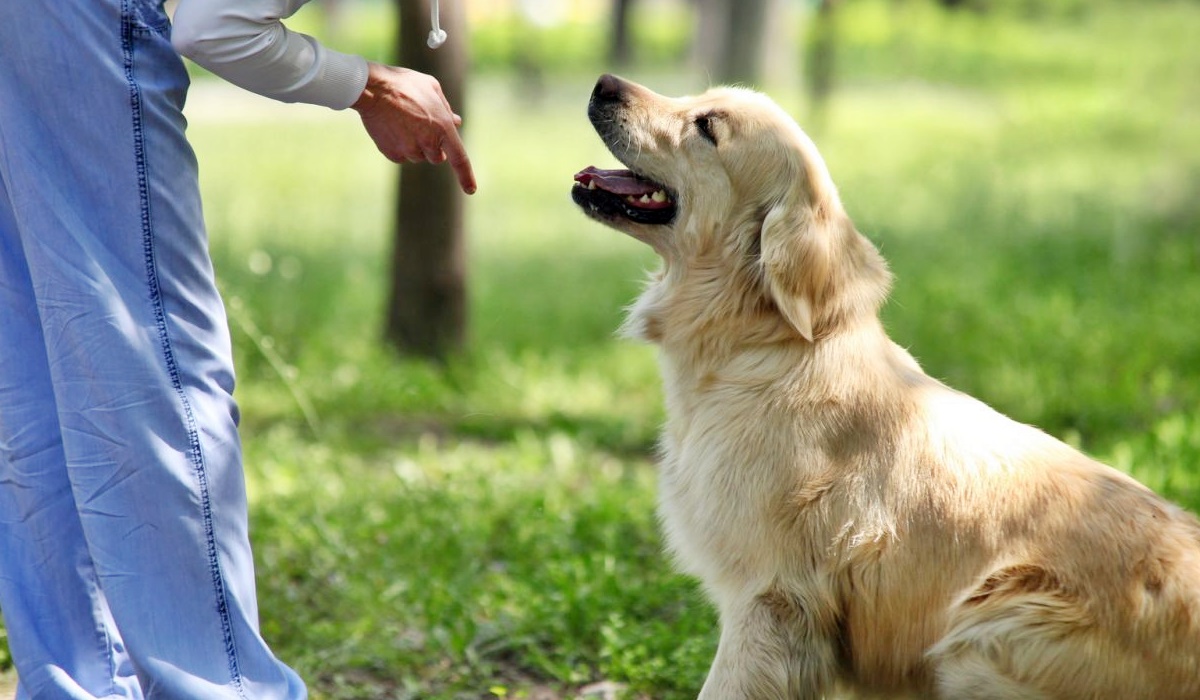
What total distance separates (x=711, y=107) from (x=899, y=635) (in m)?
1.47

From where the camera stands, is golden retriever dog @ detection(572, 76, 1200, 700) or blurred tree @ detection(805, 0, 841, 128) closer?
golden retriever dog @ detection(572, 76, 1200, 700)

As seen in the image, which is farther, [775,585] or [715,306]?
[715,306]

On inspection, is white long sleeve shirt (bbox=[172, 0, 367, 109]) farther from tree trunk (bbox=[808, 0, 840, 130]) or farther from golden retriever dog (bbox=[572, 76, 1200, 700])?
tree trunk (bbox=[808, 0, 840, 130])

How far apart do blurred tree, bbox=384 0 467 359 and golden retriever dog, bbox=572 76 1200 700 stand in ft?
12.6

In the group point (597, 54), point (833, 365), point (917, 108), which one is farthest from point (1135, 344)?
point (597, 54)

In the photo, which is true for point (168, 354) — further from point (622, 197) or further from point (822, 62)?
point (822, 62)

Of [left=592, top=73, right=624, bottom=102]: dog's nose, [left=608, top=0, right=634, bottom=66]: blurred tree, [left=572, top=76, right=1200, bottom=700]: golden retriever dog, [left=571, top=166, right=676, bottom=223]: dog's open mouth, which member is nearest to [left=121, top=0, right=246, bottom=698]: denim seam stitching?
[left=572, top=76, right=1200, bottom=700]: golden retriever dog

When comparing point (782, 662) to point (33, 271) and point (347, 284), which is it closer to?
point (33, 271)

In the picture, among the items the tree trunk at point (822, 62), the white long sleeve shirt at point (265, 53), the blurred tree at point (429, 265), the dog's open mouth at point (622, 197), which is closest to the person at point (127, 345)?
the white long sleeve shirt at point (265, 53)

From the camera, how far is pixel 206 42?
2.47 metres

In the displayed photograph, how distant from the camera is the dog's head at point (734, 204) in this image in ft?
10.7

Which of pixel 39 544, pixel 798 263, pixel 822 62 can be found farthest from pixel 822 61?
pixel 39 544

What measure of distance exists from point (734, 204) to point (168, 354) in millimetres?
1520

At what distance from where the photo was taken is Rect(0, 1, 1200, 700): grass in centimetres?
412
